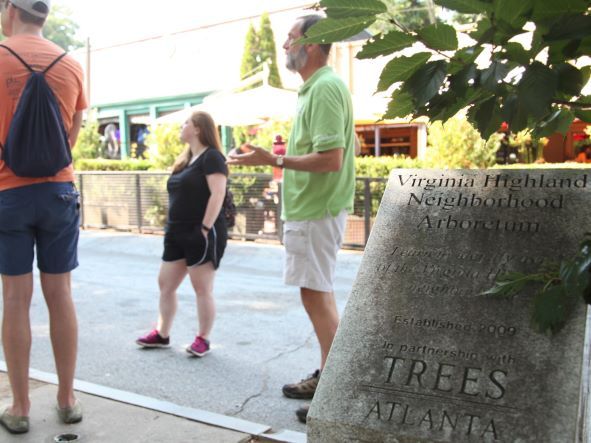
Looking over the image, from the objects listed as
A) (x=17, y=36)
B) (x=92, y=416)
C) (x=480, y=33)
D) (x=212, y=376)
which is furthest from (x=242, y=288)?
(x=480, y=33)

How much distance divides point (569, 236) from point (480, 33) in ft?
3.23

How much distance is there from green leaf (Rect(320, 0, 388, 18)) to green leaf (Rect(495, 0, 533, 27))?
284mm

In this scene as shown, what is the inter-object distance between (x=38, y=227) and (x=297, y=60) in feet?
5.78

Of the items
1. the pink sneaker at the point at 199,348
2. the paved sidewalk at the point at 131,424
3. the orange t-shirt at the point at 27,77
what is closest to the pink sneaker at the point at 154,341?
the pink sneaker at the point at 199,348

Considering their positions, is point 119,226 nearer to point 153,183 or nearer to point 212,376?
point 153,183

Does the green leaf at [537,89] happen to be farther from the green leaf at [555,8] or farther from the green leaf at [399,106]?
the green leaf at [399,106]

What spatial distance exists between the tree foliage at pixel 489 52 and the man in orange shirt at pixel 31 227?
2205mm

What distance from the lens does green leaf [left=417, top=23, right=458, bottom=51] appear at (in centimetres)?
183

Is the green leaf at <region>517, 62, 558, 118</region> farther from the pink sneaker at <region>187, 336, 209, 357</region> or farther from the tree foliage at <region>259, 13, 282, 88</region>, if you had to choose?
the tree foliage at <region>259, 13, 282, 88</region>

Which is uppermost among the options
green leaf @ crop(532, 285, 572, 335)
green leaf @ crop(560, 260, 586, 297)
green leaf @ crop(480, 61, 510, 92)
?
green leaf @ crop(480, 61, 510, 92)

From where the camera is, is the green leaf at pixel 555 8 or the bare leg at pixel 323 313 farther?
the bare leg at pixel 323 313

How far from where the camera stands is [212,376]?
4.88 meters

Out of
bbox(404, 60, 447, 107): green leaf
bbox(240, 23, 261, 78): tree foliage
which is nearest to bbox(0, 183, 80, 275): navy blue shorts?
bbox(404, 60, 447, 107): green leaf

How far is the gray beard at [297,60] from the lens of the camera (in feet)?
13.4
